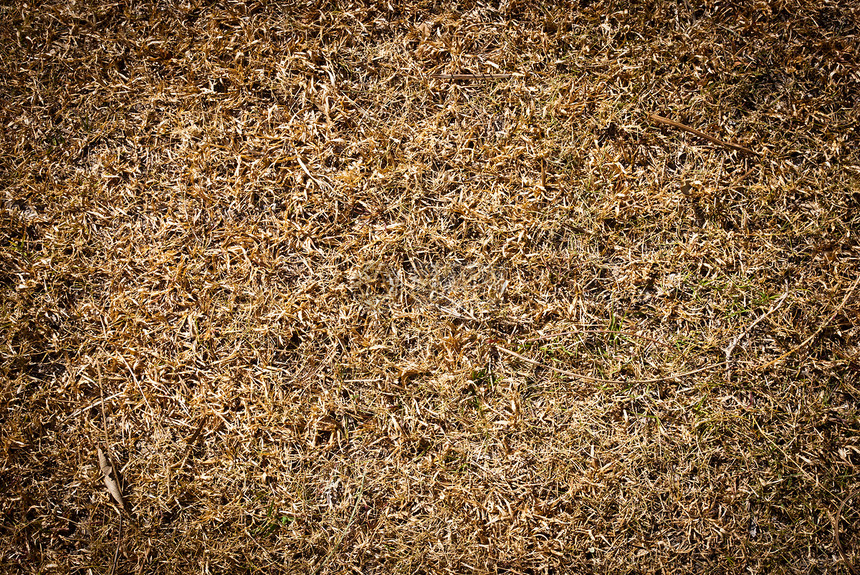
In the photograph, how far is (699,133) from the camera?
194 cm

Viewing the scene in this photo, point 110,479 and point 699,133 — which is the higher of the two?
point 699,133

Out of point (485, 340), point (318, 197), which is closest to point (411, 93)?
point (318, 197)

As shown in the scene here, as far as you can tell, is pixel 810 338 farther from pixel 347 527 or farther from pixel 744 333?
pixel 347 527

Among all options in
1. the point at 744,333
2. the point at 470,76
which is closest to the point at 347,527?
the point at 744,333

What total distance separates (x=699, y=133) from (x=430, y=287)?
1.13 m

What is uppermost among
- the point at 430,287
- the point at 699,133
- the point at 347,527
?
the point at 699,133

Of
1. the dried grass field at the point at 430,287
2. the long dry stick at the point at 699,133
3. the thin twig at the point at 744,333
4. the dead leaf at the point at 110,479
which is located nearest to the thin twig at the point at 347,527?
the dried grass field at the point at 430,287

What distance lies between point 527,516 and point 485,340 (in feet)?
→ 2.03

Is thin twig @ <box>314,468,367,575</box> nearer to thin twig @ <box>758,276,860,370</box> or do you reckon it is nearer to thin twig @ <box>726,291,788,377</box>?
thin twig @ <box>726,291,788,377</box>

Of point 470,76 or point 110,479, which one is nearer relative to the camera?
point 110,479

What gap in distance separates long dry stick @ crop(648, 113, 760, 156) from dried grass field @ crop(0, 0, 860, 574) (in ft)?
0.04

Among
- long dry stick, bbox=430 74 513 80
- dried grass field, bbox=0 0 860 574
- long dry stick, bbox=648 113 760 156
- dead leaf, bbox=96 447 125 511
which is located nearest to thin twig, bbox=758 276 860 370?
dried grass field, bbox=0 0 860 574

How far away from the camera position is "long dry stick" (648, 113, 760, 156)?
193 cm

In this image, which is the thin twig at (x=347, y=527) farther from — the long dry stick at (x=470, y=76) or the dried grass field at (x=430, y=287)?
the long dry stick at (x=470, y=76)
